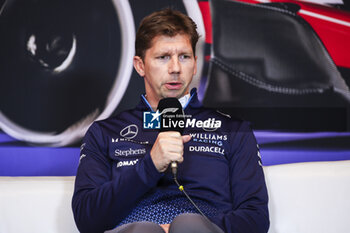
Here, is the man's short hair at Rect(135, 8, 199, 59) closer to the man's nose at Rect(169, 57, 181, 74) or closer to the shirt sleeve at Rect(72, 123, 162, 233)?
the man's nose at Rect(169, 57, 181, 74)

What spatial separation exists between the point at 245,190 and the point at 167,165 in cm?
32

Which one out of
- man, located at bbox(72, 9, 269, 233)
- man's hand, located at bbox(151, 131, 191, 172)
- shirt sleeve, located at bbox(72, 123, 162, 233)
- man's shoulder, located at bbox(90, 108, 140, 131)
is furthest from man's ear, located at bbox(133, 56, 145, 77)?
man's hand, located at bbox(151, 131, 191, 172)

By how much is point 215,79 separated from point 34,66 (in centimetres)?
87

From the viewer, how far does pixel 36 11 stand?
6.93 feet

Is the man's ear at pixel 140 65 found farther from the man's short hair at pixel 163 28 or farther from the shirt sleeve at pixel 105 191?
the shirt sleeve at pixel 105 191

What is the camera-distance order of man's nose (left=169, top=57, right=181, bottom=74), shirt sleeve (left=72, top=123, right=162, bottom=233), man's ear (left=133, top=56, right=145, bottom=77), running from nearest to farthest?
1. shirt sleeve (left=72, top=123, right=162, bottom=233)
2. man's nose (left=169, top=57, right=181, bottom=74)
3. man's ear (left=133, top=56, right=145, bottom=77)

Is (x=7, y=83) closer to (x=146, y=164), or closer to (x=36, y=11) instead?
(x=36, y=11)

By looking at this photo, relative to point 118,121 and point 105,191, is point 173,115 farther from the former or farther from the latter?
point 118,121

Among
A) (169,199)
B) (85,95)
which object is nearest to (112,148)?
(169,199)

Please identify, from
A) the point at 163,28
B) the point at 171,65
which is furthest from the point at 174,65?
the point at 163,28

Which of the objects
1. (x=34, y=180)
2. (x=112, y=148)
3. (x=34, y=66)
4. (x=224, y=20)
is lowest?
(x=34, y=180)

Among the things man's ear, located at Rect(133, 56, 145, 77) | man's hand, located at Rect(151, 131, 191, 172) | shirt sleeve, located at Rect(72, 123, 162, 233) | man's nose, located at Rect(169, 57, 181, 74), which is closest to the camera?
man's hand, located at Rect(151, 131, 191, 172)

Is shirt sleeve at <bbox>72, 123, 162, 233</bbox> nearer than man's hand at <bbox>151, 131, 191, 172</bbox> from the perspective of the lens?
No

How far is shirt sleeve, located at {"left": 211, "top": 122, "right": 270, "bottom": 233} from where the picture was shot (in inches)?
52.2
